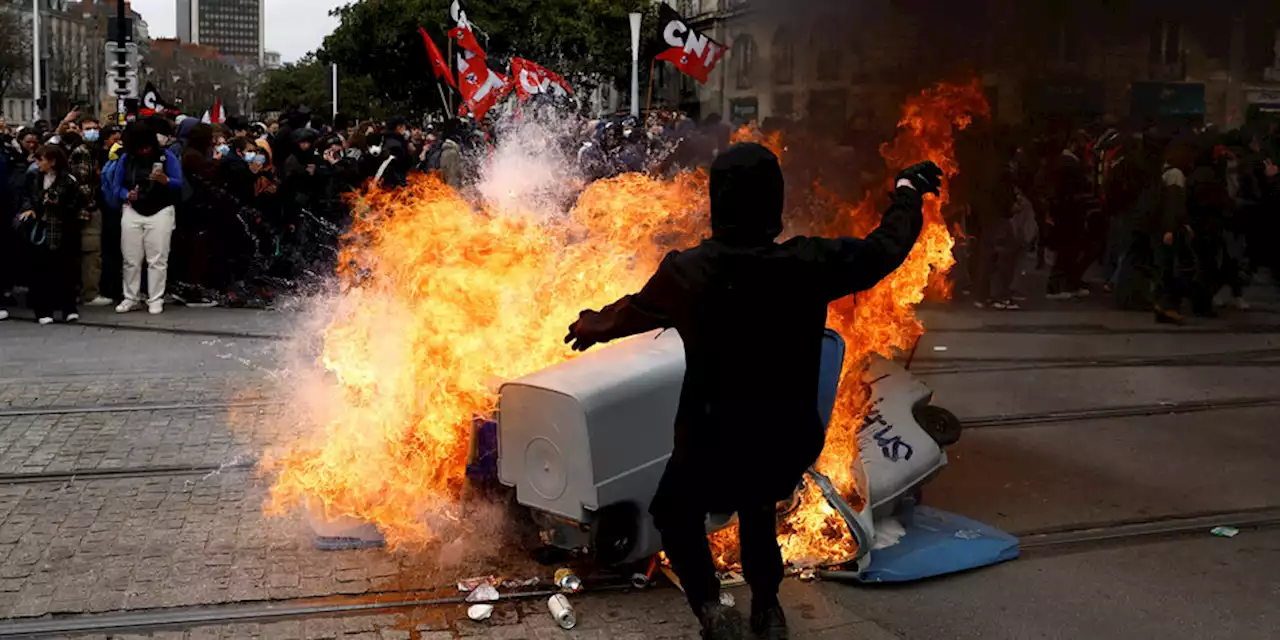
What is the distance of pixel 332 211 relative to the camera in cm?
1342

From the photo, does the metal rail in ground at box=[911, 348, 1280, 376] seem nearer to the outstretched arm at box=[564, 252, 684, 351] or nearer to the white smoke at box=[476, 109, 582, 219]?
the white smoke at box=[476, 109, 582, 219]

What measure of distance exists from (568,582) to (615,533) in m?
0.39

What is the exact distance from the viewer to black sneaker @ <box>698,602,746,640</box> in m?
3.75

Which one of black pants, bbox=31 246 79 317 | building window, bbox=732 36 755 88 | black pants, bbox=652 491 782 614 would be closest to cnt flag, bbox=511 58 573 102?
black pants, bbox=31 246 79 317

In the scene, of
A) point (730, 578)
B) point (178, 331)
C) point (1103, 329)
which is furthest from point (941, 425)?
point (178, 331)

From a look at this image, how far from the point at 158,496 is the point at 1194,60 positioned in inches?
231

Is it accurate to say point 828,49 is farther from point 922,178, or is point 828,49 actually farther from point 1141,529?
point 1141,529

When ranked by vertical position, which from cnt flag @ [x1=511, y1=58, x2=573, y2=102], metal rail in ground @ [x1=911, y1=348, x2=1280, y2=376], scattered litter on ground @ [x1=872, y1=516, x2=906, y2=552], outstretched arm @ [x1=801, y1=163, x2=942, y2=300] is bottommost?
scattered litter on ground @ [x1=872, y1=516, x2=906, y2=552]

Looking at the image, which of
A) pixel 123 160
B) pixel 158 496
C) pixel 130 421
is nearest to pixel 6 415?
pixel 130 421

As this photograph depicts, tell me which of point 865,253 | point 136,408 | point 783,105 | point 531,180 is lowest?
point 136,408

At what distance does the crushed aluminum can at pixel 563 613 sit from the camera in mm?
4367

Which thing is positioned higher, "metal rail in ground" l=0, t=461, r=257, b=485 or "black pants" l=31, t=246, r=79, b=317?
"black pants" l=31, t=246, r=79, b=317

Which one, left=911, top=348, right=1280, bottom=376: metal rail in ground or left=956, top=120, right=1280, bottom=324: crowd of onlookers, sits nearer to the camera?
left=911, top=348, right=1280, bottom=376: metal rail in ground

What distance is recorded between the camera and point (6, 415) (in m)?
7.42
